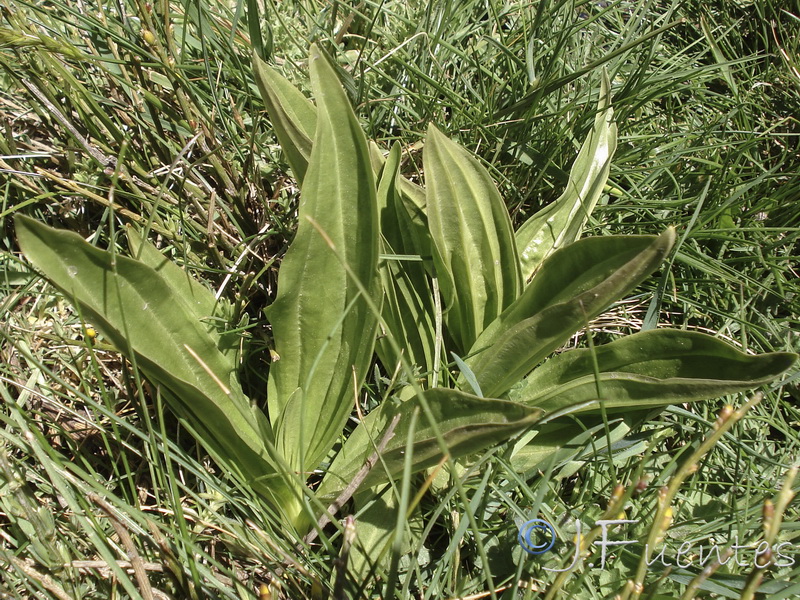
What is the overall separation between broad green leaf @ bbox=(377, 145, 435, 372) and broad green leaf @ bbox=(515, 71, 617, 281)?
277 millimetres

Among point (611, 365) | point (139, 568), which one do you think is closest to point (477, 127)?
point (611, 365)

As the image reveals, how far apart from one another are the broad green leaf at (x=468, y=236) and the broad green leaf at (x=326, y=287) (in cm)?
Result: 21

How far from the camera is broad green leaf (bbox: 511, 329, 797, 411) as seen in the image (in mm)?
1192

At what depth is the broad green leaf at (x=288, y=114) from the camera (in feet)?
4.40

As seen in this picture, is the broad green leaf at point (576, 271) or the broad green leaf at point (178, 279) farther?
the broad green leaf at point (178, 279)

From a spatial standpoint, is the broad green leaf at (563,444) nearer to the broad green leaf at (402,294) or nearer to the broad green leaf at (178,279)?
the broad green leaf at (402,294)

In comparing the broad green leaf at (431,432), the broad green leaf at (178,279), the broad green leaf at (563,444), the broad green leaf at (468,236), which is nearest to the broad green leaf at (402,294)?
the broad green leaf at (468,236)

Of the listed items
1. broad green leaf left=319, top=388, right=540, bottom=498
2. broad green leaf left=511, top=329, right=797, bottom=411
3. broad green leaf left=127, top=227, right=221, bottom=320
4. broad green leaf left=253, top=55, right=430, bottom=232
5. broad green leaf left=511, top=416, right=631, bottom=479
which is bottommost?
broad green leaf left=511, top=416, right=631, bottom=479

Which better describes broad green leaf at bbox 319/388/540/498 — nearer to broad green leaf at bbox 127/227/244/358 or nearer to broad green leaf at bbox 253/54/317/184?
broad green leaf at bbox 127/227/244/358

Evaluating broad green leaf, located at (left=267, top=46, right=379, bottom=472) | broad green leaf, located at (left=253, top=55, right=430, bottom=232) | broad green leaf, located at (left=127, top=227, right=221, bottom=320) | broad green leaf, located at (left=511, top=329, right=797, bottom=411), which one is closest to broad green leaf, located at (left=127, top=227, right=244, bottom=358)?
broad green leaf, located at (left=127, top=227, right=221, bottom=320)

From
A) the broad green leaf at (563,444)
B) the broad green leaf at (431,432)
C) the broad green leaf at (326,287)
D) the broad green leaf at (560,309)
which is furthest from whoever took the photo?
the broad green leaf at (563,444)

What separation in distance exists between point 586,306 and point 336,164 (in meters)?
0.54

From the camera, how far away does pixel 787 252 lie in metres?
1.90

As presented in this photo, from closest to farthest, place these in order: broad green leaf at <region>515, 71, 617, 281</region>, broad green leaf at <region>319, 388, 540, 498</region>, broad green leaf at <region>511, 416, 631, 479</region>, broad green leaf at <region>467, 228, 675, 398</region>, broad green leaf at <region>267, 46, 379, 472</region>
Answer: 1. broad green leaf at <region>319, 388, 540, 498</region>
2. broad green leaf at <region>467, 228, 675, 398</region>
3. broad green leaf at <region>267, 46, 379, 472</region>
4. broad green leaf at <region>511, 416, 631, 479</region>
5. broad green leaf at <region>515, 71, 617, 281</region>
